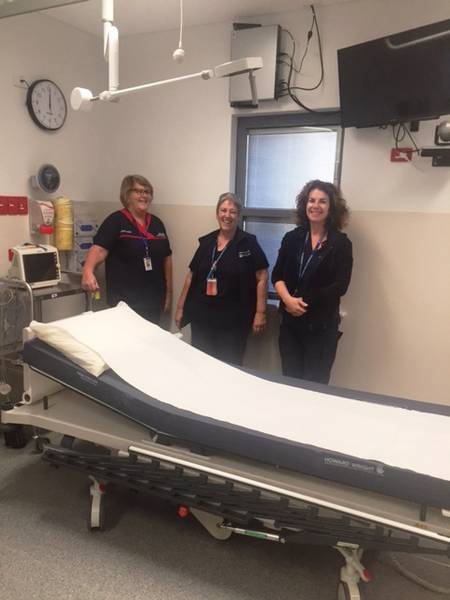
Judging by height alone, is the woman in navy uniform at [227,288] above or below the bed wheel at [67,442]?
above

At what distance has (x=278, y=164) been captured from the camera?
3.45m

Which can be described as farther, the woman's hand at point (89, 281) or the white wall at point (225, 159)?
the woman's hand at point (89, 281)

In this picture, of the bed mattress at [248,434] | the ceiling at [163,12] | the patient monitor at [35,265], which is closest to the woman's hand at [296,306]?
the bed mattress at [248,434]

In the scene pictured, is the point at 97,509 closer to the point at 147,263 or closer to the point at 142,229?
the point at 147,263

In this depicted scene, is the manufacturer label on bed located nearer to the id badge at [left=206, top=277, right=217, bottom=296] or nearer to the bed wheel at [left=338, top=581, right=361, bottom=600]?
the bed wheel at [left=338, top=581, right=361, bottom=600]

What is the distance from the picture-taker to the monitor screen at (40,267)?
9.72 feet

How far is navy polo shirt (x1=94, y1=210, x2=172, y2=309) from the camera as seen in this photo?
10.6 ft

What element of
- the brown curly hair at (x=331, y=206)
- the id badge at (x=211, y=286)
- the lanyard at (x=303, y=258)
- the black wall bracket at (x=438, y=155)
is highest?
the black wall bracket at (x=438, y=155)

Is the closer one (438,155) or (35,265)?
(438,155)

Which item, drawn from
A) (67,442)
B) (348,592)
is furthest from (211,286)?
(348,592)

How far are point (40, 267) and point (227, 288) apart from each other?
1212mm

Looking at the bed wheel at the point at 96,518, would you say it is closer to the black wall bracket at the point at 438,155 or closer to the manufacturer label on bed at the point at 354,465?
the manufacturer label on bed at the point at 354,465

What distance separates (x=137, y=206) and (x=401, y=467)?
240cm

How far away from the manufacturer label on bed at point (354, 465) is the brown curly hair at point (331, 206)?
1532mm
